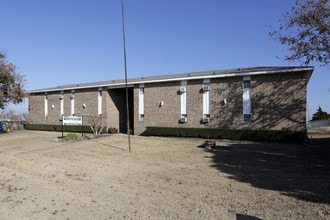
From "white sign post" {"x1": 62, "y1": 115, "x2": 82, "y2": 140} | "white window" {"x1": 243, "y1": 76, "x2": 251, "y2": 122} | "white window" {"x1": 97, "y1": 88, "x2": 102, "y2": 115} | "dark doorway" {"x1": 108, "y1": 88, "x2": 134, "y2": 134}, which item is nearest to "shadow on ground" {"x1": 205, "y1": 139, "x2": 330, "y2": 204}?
"white window" {"x1": 243, "y1": 76, "x2": 251, "y2": 122}

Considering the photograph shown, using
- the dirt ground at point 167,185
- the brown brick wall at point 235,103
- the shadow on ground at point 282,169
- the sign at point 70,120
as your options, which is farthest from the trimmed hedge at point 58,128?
the shadow on ground at point 282,169

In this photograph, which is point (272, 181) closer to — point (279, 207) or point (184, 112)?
point (279, 207)

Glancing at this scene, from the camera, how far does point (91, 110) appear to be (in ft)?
96.2

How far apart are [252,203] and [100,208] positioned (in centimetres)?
316

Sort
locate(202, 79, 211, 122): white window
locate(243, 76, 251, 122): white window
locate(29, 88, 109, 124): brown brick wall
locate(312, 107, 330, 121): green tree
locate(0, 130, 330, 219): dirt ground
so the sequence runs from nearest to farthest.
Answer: locate(0, 130, 330, 219): dirt ground
locate(243, 76, 251, 122): white window
locate(202, 79, 211, 122): white window
locate(29, 88, 109, 124): brown brick wall
locate(312, 107, 330, 121): green tree

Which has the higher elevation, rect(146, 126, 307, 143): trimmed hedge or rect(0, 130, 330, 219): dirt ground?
rect(146, 126, 307, 143): trimmed hedge

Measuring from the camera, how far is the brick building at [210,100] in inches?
745

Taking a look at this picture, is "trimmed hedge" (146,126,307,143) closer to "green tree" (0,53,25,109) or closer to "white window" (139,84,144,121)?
"white window" (139,84,144,121)

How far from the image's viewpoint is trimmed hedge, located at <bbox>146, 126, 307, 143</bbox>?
18.2m

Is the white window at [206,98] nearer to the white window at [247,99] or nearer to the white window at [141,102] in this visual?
the white window at [247,99]

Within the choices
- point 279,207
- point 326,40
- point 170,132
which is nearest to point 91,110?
point 170,132

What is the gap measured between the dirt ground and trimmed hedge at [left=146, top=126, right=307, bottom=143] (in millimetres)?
3486

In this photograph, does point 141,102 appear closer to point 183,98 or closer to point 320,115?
point 183,98

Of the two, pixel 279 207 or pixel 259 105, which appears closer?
pixel 279 207
